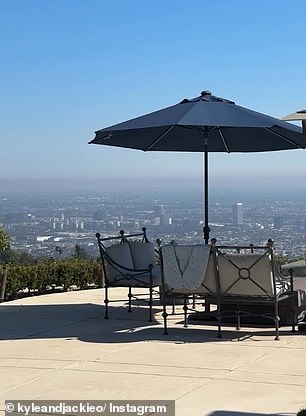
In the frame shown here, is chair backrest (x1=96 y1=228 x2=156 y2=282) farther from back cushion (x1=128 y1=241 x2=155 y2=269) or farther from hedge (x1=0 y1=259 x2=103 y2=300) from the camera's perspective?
hedge (x1=0 y1=259 x2=103 y2=300)

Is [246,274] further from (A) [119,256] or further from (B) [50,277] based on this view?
(B) [50,277]

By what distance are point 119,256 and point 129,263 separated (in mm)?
204

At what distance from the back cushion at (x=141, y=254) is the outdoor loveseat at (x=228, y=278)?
Result: 1.49m

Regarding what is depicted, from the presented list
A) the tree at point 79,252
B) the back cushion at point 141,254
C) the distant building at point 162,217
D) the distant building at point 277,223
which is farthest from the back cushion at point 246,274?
the distant building at point 162,217

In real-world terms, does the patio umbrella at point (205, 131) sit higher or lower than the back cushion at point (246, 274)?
higher

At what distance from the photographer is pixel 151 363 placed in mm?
6098

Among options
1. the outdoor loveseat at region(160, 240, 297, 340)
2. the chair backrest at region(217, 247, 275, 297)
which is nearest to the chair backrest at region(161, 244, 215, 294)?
Result: the outdoor loveseat at region(160, 240, 297, 340)

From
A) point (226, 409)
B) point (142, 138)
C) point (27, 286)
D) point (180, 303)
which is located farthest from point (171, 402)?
point (27, 286)

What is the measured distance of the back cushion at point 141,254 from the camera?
30.1 ft

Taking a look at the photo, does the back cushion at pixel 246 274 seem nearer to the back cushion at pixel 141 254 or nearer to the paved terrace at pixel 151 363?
the paved terrace at pixel 151 363

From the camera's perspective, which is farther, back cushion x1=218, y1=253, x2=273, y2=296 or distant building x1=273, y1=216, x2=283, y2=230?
distant building x1=273, y1=216, x2=283, y2=230

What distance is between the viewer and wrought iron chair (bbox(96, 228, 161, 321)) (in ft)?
27.3

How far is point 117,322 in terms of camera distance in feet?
27.1

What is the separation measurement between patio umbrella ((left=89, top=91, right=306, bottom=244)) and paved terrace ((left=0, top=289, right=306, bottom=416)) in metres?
2.04
